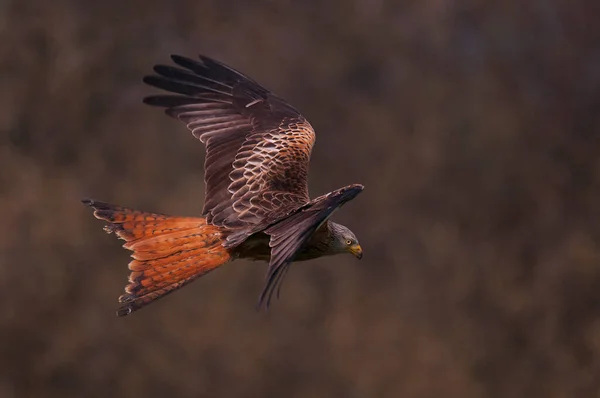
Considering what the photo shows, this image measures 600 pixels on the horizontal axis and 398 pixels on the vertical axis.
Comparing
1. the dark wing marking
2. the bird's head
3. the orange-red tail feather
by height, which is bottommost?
the orange-red tail feather

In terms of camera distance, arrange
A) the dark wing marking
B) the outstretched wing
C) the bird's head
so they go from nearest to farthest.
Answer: the dark wing marking → the bird's head → the outstretched wing

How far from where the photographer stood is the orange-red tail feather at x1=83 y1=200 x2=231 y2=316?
5957 mm

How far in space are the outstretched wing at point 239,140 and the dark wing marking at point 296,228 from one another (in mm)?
408

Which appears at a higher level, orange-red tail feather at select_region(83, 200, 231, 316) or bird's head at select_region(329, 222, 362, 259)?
bird's head at select_region(329, 222, 362, 259)

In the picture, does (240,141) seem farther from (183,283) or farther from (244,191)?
(183,283)

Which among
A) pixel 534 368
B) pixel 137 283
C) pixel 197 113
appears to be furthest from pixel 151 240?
pixel 534 368

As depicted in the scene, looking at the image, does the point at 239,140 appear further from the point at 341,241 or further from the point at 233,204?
the point at 341,241

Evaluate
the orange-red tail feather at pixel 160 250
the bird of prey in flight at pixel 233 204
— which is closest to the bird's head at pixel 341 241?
the bird of prey in flight at pixel 233 204

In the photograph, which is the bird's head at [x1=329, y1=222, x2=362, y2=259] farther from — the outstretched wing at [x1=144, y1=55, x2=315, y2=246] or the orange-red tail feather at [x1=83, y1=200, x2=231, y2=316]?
the orange-red tail feather at [x1=83, y1=200, x2=231, y2=316]

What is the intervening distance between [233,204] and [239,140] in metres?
0.71

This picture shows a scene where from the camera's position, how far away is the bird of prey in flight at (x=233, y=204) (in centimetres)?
582

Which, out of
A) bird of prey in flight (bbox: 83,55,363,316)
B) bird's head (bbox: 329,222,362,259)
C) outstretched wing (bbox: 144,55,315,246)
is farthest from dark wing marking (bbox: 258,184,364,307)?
bird's head (bbox: 329,222,362,259)

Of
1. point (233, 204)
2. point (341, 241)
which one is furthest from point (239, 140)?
point (341, 241)

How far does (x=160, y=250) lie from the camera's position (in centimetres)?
615
